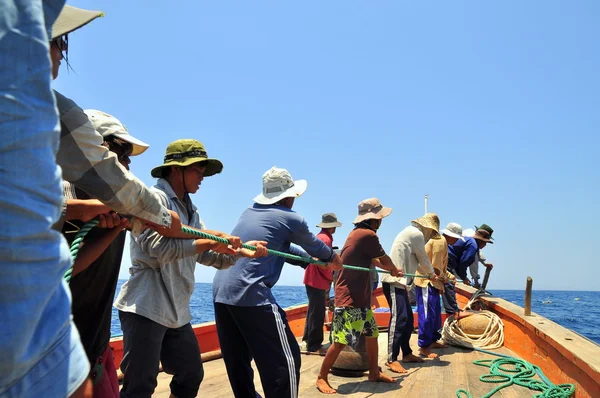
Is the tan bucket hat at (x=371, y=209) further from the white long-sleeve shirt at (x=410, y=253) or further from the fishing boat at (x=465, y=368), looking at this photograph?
the fishing boat at (x=465, y=368)

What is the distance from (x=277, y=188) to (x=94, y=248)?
1.97 metres

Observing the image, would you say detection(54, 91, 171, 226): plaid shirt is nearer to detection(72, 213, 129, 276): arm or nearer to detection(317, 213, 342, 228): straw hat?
detection(72, 213, 129, 276): arm

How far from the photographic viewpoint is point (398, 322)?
Result: 5.84 m

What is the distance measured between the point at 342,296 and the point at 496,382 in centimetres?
179

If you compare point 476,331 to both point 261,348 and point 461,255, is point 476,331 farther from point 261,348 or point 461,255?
point 261,348

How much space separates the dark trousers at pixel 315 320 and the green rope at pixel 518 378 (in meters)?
1.90

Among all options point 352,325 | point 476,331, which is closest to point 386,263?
point 352,325

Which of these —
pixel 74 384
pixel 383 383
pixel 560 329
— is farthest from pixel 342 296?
pixel 74 384

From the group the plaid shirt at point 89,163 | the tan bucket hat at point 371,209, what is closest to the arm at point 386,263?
the tan bucket hat at point 371,209

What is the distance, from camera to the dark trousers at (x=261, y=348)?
3240mm

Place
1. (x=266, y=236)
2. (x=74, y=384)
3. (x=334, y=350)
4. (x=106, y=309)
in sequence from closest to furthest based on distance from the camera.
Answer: (x=74, y=384) < (x=106, y=309) < (x=266, y=236) < (x=334, y=350)

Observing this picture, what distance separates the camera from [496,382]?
519 centimetres

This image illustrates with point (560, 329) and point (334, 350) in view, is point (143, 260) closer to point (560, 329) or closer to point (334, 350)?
point (334, 350)

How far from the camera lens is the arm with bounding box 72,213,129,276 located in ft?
6.67
